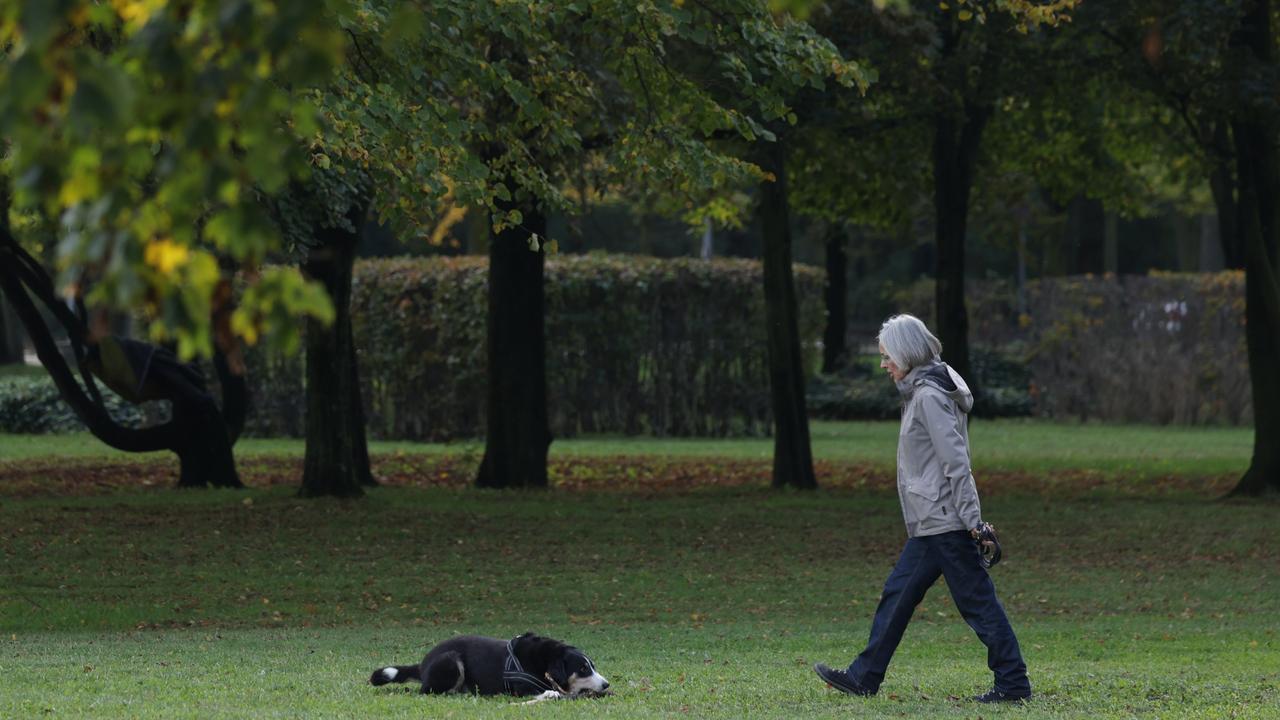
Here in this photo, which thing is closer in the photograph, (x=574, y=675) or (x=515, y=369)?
(x=574, y=675)

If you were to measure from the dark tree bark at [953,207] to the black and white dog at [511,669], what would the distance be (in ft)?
47.0

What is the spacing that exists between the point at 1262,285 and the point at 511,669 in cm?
1466

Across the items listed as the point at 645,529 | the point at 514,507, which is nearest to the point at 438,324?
the point at 514,507

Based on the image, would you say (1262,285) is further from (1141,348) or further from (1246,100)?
(1141,348)

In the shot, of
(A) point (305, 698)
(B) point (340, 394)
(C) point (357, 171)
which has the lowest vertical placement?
(A) point (305, 698)

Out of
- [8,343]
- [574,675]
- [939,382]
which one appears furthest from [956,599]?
[8,343]

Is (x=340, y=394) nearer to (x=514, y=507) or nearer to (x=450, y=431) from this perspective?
(x=514, y=507)

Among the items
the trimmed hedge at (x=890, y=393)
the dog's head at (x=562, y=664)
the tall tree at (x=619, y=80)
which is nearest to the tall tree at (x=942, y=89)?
the tall tree at (x=619, y=80)

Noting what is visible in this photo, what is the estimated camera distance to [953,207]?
23.1 m

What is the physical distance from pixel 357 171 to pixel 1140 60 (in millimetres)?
10092

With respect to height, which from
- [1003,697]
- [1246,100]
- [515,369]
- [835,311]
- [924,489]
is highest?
[1246,100]

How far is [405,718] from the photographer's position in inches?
294

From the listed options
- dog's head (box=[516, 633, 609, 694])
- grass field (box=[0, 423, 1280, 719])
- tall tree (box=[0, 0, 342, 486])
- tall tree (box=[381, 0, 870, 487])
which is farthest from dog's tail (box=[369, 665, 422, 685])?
tall tree (box=[0, 0, 342, 486])

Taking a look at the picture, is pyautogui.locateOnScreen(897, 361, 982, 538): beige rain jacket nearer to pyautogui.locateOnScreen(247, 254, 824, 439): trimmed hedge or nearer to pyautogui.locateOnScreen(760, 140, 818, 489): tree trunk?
pyautogui.locateOnScreen(760, 140, 818, 489): tree trunk
